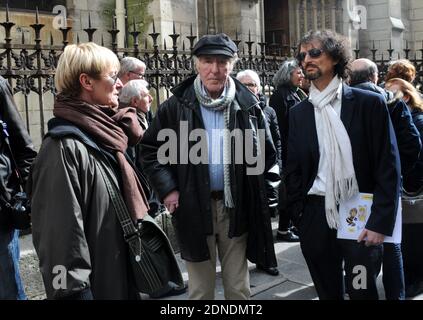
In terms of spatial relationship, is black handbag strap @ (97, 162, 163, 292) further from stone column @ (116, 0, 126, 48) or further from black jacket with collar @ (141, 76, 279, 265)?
stone column @ (116, 0, 126, 48)

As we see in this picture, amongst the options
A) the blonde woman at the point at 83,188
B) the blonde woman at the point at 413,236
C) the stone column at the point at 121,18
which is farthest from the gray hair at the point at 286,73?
the stone column at the point at 121,18

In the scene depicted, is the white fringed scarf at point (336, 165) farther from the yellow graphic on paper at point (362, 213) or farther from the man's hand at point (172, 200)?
the man's hand at point (172, 200)

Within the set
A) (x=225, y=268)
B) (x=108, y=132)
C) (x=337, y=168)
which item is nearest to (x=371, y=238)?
(x=337, y=168)

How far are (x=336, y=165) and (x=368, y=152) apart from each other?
203mm

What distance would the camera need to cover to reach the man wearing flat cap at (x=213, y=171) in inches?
120

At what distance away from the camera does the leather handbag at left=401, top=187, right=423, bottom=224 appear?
4.02 m

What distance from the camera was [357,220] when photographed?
9.78ft

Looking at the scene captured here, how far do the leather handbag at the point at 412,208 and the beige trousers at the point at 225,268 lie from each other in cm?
153

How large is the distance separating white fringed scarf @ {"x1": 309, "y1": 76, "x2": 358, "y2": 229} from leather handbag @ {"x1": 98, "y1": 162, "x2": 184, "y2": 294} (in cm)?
97

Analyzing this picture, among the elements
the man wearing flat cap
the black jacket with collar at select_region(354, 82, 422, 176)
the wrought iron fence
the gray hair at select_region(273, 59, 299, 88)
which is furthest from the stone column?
the man wearing flat cap

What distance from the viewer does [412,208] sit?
4020 millimetres

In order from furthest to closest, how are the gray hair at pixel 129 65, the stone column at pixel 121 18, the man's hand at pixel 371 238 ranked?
1. the stone column at pixel 121 18
2. the gray hair at pixel 129 65
3. the man's hand at pixel 371 238
